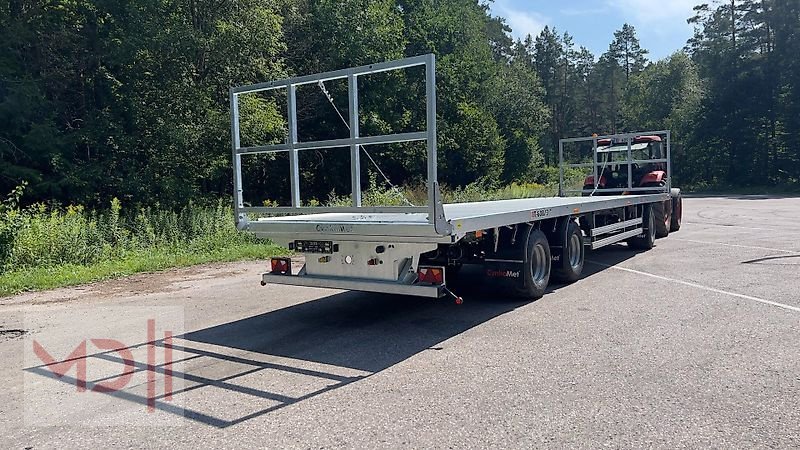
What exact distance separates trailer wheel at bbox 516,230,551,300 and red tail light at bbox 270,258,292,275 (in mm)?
2957

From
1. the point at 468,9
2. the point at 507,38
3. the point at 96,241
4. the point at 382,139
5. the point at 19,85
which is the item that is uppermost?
the point at 507,38

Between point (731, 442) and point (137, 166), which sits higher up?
point (137, 166)

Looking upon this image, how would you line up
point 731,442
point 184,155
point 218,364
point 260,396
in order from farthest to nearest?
point 184,155 < point 218,364 < point 260,396 < point 731,442

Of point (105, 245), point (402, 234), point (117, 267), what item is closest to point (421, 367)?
point (402, 234)

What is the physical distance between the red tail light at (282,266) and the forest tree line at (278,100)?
10.7 metres

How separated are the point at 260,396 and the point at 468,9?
42.2 meters

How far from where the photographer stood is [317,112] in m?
26.9

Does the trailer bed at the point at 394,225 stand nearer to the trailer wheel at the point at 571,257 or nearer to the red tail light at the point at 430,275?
the red tail light at the point at 430,275

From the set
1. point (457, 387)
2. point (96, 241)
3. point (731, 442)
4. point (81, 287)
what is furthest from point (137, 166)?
point (731, 442)

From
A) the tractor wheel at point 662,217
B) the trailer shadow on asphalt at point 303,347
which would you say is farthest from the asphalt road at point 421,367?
the tractor wheel at point 662,217

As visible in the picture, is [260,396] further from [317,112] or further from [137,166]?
[317,112]

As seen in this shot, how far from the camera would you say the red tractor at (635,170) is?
15.2m

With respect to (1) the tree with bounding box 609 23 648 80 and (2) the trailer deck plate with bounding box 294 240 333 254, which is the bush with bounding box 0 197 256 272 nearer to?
(2) the trailer deck plate with bounding box 294 240 333 254

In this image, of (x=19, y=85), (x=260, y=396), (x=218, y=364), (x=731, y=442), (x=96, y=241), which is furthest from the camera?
(x=19, y=85)
